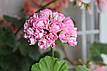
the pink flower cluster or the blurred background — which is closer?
the pink flower cluster

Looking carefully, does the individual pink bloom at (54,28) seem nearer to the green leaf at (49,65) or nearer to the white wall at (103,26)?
the green leaf at (49,65)

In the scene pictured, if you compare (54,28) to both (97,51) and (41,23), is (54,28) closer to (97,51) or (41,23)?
(41,23)

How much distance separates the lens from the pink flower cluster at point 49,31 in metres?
0.44

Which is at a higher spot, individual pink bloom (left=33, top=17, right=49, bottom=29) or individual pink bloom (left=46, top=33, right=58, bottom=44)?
individual pink bloom (left=33, top=17, right=49, bottom=29)

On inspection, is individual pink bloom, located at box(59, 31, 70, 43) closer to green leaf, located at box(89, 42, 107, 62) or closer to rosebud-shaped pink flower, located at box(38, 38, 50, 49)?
rosebud-shaped pink flower, located at box(38, 38, 50, 49)

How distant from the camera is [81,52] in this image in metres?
1.33

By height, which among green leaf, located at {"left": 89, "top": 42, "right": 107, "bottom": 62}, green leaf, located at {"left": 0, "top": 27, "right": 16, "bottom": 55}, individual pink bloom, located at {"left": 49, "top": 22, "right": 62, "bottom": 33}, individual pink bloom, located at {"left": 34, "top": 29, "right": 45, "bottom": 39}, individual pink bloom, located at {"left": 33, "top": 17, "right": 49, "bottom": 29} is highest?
individual pink bloom, located at {"left": 33, "top": 17, "right": 49, "bottom": 29}

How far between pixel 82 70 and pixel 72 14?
2.69 ft

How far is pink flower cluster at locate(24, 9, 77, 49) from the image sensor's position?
1.43 feet

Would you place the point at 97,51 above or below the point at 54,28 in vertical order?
below

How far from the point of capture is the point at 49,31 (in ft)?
1.45

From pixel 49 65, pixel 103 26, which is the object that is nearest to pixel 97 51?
pixel 103 26

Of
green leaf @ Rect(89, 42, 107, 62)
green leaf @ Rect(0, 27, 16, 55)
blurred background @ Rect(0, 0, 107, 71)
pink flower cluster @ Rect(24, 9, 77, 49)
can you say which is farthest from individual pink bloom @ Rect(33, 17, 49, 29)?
blurred background @ Rect(0, 0, 107, 71)

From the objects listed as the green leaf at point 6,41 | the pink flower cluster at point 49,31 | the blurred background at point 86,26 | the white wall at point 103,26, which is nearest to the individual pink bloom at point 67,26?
the pink flower cluster at point 49,31
